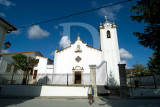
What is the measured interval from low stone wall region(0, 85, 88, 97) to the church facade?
7.38m

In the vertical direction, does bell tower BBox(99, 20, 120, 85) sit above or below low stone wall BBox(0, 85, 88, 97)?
above

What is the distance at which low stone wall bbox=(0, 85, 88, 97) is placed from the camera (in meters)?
11.2

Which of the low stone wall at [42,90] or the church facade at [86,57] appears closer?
the low stone wall at [42,90]

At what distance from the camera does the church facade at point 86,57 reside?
19344 millimetres

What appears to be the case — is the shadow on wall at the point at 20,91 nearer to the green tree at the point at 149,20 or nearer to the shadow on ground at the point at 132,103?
the shadow on ground at the point at 132,103

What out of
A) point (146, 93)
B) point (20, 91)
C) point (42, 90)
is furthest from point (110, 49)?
point (20, 91)

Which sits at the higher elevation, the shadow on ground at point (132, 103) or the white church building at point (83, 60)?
the white church building at point (83, 60)

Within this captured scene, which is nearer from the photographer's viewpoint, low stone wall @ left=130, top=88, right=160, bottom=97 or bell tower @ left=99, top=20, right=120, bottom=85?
low stone wall @ left=130, top=88, right=160, bottom=97

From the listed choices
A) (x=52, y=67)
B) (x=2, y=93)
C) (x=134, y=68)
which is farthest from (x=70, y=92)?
(x=134, y=68)

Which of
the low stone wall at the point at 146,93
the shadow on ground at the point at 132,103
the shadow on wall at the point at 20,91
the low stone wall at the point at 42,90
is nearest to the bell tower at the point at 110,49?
the low stone wall at the point at 146,93

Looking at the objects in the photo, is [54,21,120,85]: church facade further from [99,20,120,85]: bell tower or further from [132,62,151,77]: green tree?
[132,62,151,77]: green tree

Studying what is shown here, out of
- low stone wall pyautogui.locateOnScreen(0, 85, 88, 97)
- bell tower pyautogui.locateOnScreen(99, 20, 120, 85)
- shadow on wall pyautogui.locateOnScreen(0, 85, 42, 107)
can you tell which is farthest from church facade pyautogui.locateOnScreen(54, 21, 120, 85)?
shadow on wall pyautogui.locateOnScreen(0, 85, 42, 107)

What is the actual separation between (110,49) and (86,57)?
5230 mm

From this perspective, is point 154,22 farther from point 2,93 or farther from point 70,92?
point 2,93
